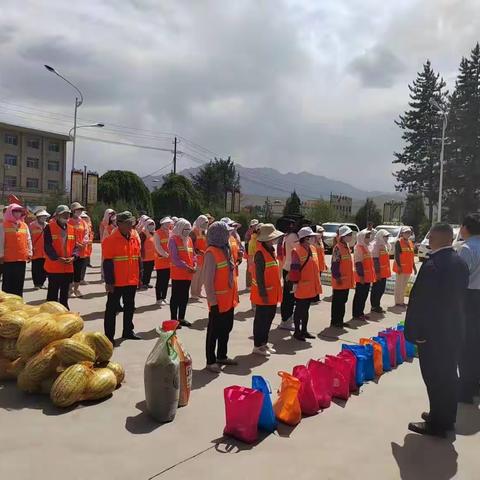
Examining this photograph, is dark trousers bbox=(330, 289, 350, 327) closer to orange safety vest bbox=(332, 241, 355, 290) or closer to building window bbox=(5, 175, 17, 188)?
orange safety vest bbox=(332, 241, 355, 290)

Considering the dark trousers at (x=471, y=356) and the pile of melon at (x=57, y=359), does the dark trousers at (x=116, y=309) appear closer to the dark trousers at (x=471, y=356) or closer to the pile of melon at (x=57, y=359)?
the pile of melon at (x=57, y=359)

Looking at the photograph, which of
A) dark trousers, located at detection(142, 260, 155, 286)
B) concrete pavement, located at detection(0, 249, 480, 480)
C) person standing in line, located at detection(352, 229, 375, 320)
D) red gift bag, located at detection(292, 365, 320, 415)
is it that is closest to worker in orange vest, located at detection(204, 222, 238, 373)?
concrete pavement, located at detection(0, 249, 480, 480)

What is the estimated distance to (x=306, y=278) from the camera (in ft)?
23.9

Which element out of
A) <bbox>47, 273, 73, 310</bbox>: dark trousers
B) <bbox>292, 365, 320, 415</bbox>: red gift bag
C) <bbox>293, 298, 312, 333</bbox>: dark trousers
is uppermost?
<bbox>47, 273, 73, 310</bbox>: dark trousers

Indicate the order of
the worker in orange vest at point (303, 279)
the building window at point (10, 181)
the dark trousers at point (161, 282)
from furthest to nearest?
the building window at point (10, 181), the dark trousers at point (161, 282), the worker in orange vest at point (303, 279)

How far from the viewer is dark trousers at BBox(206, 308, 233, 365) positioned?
18.5 ft

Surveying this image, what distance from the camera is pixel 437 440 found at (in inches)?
161

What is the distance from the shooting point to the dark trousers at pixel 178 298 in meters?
7.57

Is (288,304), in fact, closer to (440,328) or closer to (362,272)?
(362,272)

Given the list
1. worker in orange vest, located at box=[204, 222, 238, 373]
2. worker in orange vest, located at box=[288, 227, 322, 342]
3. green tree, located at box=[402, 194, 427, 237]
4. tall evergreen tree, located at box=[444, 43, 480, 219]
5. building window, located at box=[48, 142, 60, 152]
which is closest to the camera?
worker in orange vest, located at box=[204, 222, 238, 373]

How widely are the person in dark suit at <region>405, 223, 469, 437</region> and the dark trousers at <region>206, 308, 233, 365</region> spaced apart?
2.25 m

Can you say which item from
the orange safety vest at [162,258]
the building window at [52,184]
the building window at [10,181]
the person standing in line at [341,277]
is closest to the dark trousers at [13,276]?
the orange safety vest at [162,258]

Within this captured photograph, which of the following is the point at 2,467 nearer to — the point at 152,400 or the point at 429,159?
the point at 152,400

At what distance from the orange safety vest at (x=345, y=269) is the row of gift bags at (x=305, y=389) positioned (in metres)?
2.25
